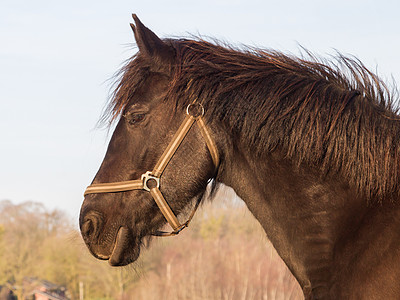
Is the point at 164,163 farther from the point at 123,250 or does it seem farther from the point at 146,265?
the point at 146,265

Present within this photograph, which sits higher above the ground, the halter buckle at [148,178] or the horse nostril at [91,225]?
the halter buckle at [148,178]

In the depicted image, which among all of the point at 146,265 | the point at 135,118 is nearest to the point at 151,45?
the point at 135,118

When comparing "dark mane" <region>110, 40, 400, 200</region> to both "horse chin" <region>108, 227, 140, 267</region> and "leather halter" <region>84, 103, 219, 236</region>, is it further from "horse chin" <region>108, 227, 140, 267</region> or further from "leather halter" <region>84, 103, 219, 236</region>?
"horse chin" <region>108, 227, 140, 267</region>

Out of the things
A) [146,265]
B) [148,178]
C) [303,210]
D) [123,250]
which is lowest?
[146,265]

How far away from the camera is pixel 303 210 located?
136 inches

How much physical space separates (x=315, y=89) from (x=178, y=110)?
3.07ft

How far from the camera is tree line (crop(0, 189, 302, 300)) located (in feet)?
173

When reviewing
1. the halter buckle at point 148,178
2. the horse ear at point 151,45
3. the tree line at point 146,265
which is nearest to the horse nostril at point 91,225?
the halter buckle at point 148,178

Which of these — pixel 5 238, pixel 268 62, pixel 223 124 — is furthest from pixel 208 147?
pixel 5 238

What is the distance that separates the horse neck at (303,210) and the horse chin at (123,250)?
860 millimetres

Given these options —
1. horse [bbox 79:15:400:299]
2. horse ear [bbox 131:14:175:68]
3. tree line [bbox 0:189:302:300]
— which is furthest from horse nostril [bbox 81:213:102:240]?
tree line [bbox 0:189:302:300]

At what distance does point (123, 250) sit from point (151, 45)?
1450 mm

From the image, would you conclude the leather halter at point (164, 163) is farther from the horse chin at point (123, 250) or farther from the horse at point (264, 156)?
the horse chin at point (123, 250)

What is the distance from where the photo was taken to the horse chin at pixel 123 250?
3.65 meters
